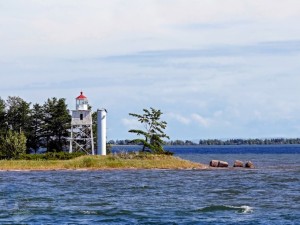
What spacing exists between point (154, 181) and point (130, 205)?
64.8ft

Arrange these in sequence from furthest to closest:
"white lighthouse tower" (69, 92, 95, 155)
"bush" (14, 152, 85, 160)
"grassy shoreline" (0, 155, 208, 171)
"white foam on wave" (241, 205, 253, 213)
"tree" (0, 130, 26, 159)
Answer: "white lighthouse tower" (69, 92, 95, 155) < "tree" (0, 130, 26, 159) < "bush" (14, 152, 85, 160) < "grassy shoreline" (0, 155, 208, 171) < "white foam on wave" (241, 205, 253, 213)

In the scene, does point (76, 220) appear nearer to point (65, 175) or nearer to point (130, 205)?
point (130, 205)

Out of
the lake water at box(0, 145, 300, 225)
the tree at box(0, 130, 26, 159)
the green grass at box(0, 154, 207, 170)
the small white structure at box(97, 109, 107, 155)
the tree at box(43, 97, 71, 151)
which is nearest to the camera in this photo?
the lake water at box(0, 145, 300, 225)

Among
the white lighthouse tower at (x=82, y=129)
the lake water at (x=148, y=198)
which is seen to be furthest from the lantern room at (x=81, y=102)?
the lake water at (x=148, y=198)

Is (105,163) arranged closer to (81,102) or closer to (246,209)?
(81,102)

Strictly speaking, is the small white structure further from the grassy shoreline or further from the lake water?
the lake water

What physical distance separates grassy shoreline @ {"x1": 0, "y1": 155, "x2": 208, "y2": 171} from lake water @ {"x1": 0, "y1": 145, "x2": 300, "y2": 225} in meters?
5.93

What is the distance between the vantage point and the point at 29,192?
51.2 m

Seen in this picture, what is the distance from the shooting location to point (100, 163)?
79.4 m

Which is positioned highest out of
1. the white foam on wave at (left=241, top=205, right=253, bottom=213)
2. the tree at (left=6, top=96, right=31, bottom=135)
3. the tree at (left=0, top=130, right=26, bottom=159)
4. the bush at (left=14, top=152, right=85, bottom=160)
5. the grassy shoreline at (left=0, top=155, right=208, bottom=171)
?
the tree at (left=6, top=96, right=31, bottom=135)

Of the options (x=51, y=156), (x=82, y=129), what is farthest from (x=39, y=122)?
(x=51, y=156)


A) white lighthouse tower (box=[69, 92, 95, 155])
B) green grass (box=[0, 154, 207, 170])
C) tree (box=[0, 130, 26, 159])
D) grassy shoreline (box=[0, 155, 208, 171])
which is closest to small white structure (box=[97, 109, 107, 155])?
white lighthouse tower (box=[69, 92, 95, 155])

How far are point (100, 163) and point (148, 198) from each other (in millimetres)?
33034

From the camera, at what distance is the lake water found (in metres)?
36.0
